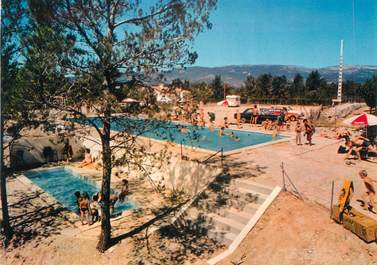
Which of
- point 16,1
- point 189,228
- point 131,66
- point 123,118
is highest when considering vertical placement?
point 16,1

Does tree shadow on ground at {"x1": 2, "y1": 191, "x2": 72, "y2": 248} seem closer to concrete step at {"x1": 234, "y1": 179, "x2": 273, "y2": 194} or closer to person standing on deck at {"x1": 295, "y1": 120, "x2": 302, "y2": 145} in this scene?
concrete step at {"x1": 234, "y1": 179, "x2": 273, "y2": 194}

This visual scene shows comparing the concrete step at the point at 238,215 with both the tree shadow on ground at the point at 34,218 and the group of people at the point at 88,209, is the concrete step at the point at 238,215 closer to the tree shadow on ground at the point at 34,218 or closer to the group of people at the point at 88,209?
the group of people at the point at 88,209

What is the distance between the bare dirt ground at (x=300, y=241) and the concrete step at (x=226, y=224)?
634mm

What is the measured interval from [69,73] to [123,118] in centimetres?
205

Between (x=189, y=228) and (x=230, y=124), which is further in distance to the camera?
(x=230, y=124)

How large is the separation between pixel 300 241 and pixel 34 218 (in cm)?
1037

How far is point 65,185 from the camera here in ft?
57.5

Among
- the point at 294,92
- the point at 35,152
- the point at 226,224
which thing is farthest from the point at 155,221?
the point at 294,92

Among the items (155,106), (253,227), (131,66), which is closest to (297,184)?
(253,227)

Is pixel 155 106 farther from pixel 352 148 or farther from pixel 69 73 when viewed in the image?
pixel 352 148

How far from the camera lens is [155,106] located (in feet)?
29.6

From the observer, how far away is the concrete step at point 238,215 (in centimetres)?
1055

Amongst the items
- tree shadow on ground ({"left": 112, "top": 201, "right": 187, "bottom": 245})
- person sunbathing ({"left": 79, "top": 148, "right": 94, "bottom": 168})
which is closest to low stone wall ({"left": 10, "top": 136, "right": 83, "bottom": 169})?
person sunbathing ({"left": 79, "top": 148, "right": 94, "bottom": 168})

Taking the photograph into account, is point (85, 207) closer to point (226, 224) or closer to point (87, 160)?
point (226, 224)
